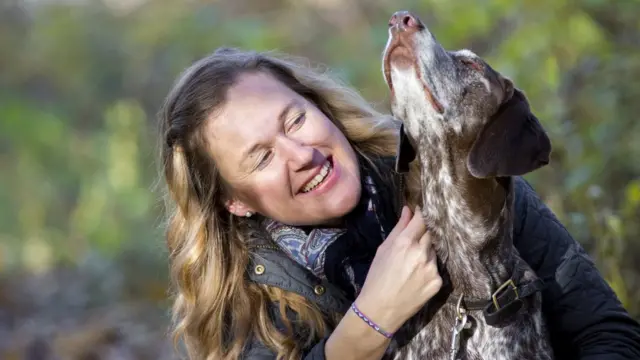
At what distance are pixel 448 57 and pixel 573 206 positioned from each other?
191 centimetres

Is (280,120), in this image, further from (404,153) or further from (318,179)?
(404,153)

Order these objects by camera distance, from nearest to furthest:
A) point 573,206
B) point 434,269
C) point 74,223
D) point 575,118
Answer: point 434,269, point 573,206, point 575,118, point 74,223

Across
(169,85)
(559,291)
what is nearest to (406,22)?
(559,291)

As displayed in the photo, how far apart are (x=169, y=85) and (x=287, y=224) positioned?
26.4ft

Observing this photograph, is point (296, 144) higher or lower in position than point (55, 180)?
higher

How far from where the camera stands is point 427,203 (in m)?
3.25

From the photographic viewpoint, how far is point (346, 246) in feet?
11.7

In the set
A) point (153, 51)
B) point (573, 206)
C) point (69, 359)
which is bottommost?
point (69, 359)

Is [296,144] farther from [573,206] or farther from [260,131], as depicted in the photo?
[573,206]

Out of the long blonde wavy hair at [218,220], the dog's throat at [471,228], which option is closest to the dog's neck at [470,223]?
the dog's throat at [471,228]

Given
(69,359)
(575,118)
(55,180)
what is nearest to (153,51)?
(55,180)

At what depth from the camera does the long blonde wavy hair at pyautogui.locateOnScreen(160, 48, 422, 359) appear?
3.53m

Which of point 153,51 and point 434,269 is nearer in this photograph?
point 434,269

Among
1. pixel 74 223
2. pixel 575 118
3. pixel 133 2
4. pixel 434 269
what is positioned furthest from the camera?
pixel 133 2
